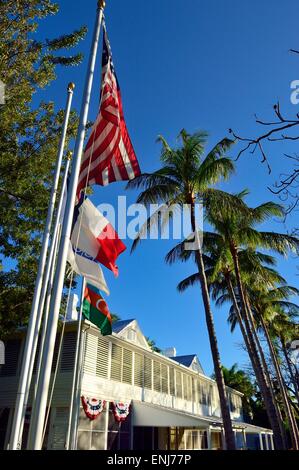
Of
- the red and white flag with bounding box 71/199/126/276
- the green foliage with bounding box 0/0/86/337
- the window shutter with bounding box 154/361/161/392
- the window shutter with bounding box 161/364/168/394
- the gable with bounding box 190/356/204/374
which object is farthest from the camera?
the gable with bounding box 190/356/204/374

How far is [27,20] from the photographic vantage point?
11102mm

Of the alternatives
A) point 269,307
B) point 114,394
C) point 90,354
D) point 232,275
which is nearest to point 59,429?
point 90,354

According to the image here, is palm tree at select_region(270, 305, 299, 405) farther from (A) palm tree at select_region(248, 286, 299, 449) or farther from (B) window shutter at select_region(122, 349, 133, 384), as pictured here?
(B) window shutter at select_region(122, 349, 133, 384)

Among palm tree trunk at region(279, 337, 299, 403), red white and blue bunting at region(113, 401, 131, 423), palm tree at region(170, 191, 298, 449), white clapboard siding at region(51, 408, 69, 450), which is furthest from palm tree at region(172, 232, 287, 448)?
palm tree trunk at region(279, 337, 299, 403)

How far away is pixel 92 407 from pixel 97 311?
494cm

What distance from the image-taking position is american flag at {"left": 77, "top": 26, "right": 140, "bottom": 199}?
6.90m

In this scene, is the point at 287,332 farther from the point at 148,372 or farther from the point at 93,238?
the point at 93,238

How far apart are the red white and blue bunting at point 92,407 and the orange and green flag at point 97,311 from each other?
394cm

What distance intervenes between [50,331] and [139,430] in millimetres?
15646

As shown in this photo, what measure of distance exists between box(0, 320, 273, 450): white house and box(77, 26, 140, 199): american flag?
372 inches

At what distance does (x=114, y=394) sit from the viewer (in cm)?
1639

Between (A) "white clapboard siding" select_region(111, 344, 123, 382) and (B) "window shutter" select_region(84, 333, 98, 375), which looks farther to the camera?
(A) "white clapboard siding" select_region(111, 344, 123, 382)
